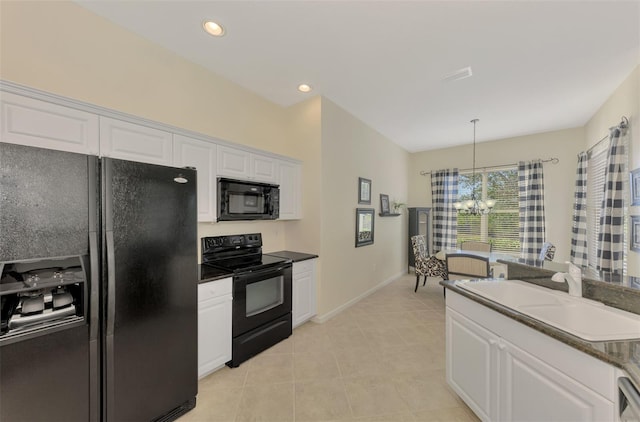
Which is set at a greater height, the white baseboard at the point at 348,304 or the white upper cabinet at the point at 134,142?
the white upper cabinet at the point at 134,142

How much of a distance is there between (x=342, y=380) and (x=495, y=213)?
4.93 m

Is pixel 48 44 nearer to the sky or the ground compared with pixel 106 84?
nearer to the sky

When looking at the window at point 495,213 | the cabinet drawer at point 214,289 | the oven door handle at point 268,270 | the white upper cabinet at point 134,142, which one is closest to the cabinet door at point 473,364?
the oven door handle at point 268,270

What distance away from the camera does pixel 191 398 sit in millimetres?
1813

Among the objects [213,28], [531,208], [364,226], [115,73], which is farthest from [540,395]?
[531,208]

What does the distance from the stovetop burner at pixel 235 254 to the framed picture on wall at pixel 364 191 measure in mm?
1863

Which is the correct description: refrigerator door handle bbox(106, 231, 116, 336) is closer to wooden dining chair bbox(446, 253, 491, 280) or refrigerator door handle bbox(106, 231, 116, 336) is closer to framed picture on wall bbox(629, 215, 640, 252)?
wooden dining chair bbox(446, 253, 491, 280)

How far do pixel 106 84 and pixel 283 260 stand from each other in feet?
7.30

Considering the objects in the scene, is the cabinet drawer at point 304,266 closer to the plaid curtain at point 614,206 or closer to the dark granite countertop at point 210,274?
the dark granite countertop at point 210,274

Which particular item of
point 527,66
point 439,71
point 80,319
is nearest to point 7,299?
point 80,319

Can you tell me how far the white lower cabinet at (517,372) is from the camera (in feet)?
3.29

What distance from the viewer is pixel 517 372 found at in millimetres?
1314

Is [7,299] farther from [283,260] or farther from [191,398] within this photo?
[283,260]

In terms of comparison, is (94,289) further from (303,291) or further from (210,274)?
(303,291)
